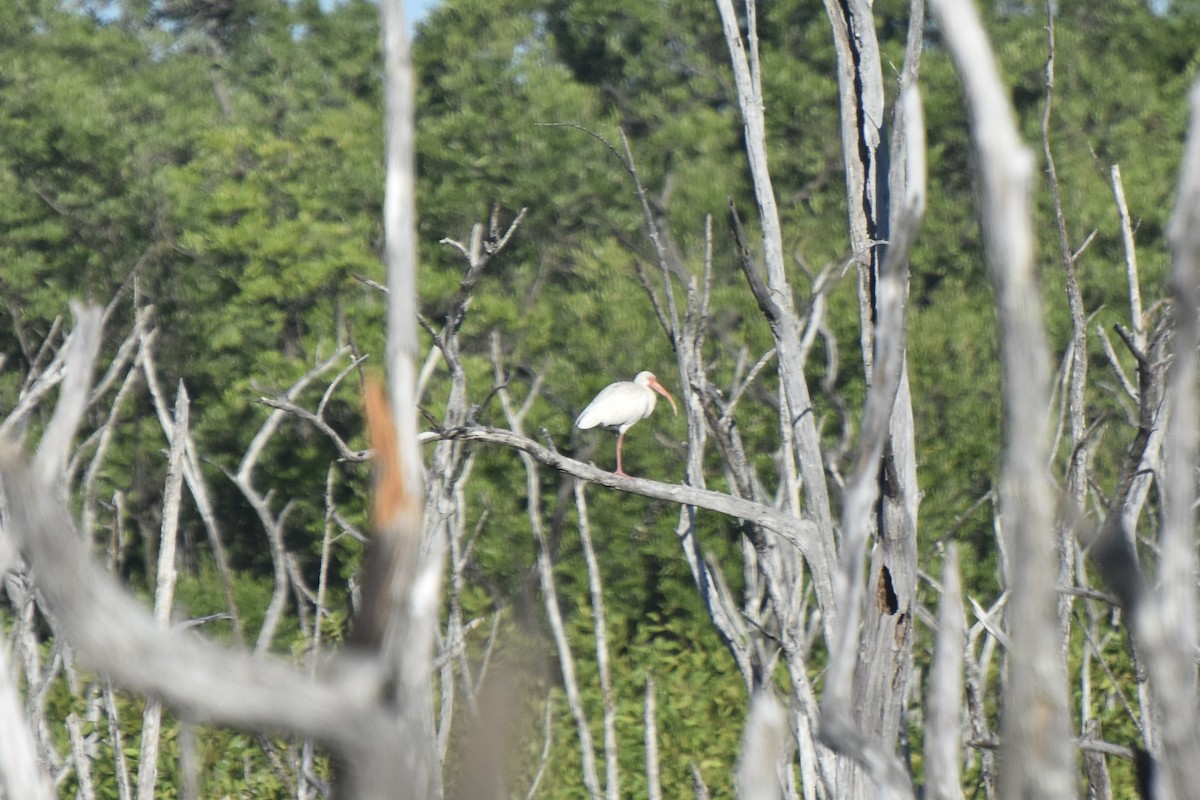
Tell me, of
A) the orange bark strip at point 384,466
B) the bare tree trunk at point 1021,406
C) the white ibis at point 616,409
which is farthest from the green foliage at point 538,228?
the orange bark strip at point 384,466

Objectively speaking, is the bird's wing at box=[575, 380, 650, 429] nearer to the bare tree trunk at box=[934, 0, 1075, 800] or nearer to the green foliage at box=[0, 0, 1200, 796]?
the green foliage at box=[0, 0, 1200, 796]

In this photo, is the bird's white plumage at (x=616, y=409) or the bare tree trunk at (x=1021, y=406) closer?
the bare tree trunk at (x=1021, y=406)

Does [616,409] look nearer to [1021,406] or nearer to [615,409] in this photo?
[615,409]

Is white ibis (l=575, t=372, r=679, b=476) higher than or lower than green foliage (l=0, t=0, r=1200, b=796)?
lower

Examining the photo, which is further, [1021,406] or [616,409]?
[616,409]

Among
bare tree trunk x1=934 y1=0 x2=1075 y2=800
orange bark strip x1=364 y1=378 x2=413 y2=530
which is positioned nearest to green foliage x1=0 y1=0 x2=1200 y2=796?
bare tree trunk x1=934 y1=0 x2=1075 y2=800

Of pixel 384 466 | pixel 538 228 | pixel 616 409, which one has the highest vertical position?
pixel 538 228

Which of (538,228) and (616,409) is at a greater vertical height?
(538,228)

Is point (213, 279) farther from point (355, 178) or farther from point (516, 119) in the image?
point (516, 119)

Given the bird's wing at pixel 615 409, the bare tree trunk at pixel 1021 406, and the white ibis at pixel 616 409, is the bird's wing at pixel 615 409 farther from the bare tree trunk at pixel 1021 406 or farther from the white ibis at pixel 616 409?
the bare tree trunk at pixel 1021 406

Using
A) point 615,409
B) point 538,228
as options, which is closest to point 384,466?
point 615,409

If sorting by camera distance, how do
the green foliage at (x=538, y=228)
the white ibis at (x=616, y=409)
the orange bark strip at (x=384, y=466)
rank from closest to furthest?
Result: the orange bark strip at (x=384, y=466) < the white ibis at (x=616, y=409) < the green foliage at (x=538, y=228)

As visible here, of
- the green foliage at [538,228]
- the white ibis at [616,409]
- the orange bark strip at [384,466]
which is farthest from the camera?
the green foliage at [538,228]

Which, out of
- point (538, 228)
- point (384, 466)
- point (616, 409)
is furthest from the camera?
point (538, 228)
